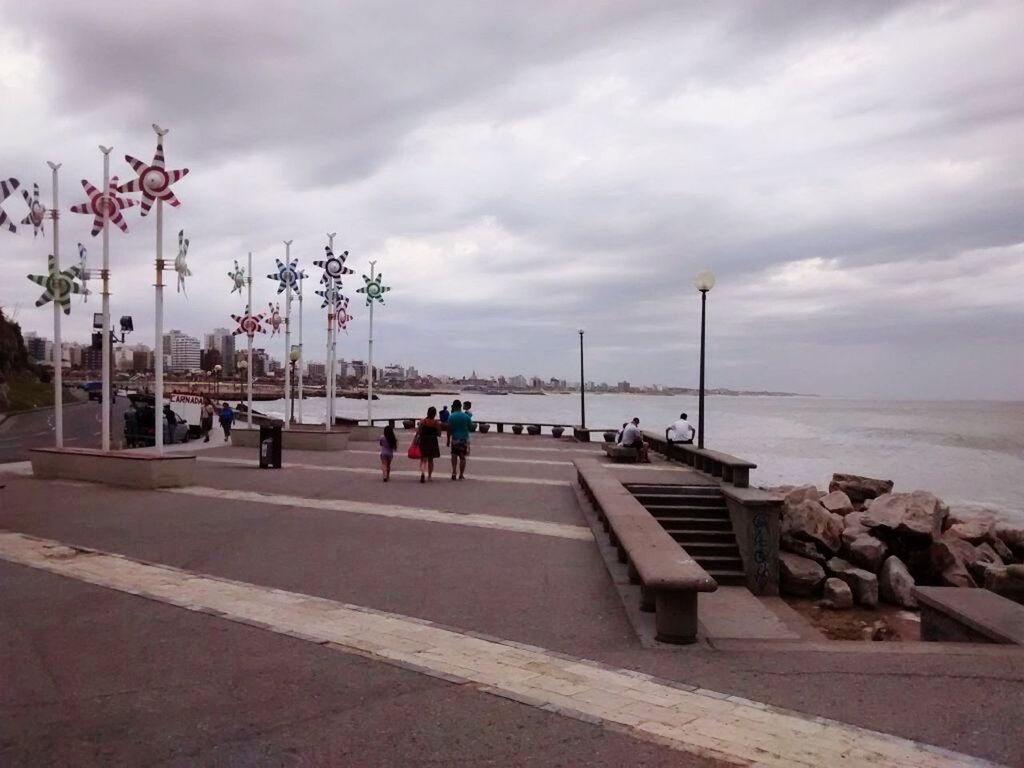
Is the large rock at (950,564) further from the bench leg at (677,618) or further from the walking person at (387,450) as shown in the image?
the bench leg at (677,618)

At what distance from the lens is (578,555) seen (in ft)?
33.7

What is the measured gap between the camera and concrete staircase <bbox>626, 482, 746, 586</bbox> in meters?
12.5

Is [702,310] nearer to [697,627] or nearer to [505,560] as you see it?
[505,560]

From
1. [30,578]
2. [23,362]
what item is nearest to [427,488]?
[30,578]

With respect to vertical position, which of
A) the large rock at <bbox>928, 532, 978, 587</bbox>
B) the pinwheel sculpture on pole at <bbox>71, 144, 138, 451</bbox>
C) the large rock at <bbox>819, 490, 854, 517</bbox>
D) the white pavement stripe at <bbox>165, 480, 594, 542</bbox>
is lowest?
the large rock at <bbox>928, 532, 978, 587</bbox>

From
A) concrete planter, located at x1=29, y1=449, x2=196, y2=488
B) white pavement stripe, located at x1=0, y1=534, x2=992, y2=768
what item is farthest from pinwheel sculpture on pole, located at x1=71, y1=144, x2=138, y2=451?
white pavement stripe, located at x1=0, y1=534, x2=992, y2=768

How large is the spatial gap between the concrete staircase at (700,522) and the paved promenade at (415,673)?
9.46 ft

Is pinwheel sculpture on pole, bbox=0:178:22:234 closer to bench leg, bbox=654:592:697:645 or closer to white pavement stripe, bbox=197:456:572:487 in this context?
white pavement stripe, bbox=197:456:572:487

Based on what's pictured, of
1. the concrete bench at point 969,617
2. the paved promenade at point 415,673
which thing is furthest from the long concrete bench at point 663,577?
the concrete bench at point 969,617

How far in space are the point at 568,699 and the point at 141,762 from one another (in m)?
2.43

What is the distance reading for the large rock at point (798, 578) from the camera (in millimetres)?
12836

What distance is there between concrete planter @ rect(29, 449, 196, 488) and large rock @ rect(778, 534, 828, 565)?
11441 mm

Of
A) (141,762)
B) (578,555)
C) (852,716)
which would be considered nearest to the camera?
(141,762)

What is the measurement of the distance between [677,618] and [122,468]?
13556 millimetres
